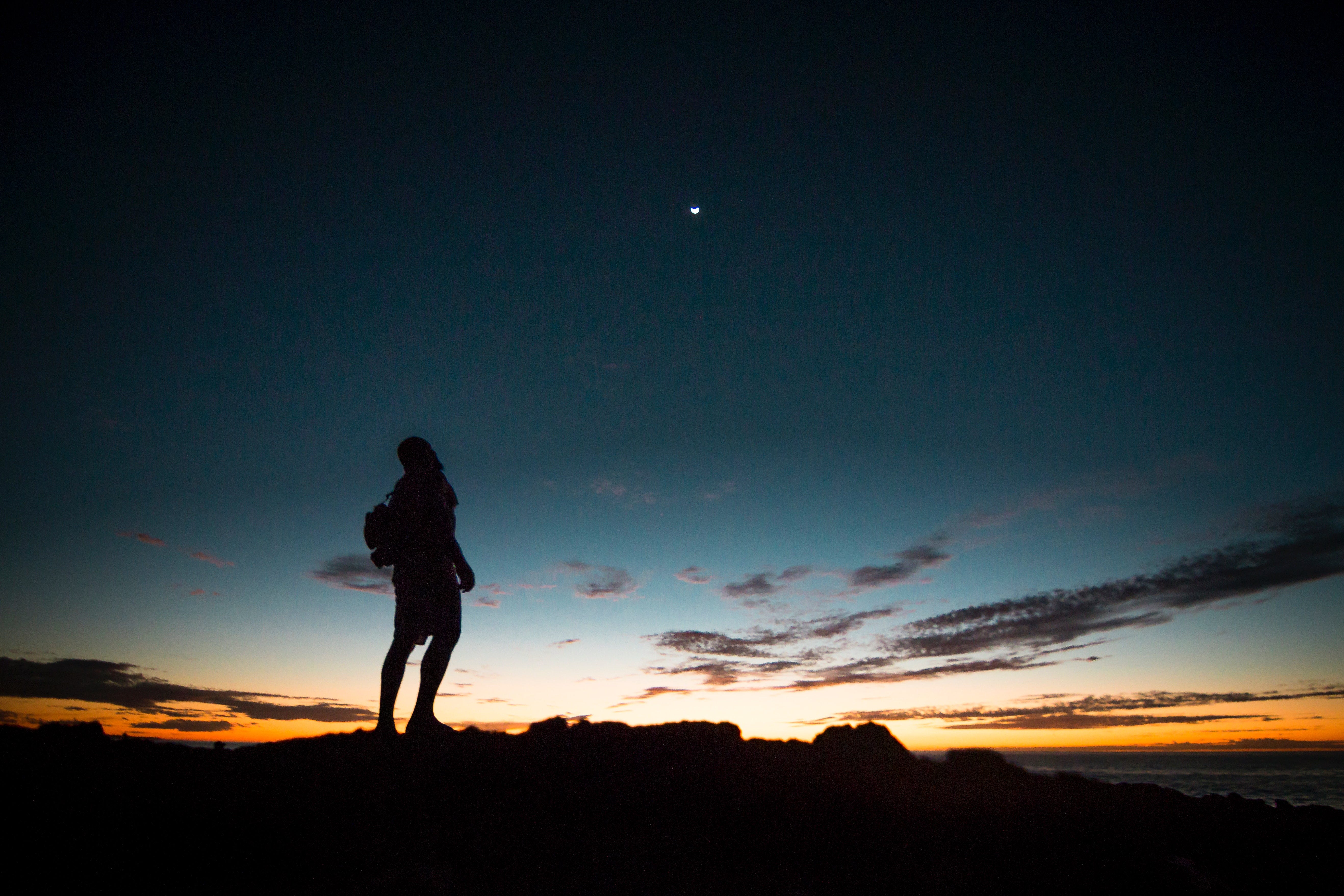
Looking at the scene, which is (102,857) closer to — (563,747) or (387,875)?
→ (387,875)

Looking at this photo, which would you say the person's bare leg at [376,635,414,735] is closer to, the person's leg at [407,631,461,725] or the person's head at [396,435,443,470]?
the person's leg at [407,631,461,725]

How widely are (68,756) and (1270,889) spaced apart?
37.6 ft

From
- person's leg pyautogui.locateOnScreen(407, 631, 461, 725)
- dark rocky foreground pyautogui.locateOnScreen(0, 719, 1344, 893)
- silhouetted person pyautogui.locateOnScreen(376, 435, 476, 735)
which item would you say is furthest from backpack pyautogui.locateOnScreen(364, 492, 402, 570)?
dark rocky foreground pyautogui.locateOnScreen(0, 719, 1344, 893)

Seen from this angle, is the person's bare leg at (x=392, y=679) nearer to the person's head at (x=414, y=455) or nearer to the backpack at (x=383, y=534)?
the backpack at (x=383, y=534)

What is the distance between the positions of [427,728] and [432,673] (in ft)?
2.30

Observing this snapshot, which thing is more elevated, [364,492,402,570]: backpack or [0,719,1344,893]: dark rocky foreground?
[364,492,402,570]: backpack

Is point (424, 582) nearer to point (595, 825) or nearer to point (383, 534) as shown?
point (383, 534)

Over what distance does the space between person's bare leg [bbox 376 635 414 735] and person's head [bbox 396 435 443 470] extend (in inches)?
93.6

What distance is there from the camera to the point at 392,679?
8.04 m

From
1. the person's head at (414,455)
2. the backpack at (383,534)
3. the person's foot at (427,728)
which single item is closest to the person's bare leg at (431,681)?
the person's foot at (427,728)

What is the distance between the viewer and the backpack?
28.0 feet

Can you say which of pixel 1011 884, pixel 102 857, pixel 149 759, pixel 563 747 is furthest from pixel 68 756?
pixel 1011 884

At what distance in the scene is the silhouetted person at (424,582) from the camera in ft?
26.8

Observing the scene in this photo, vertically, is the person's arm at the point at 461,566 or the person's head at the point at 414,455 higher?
the person's head at the point at 414,455
